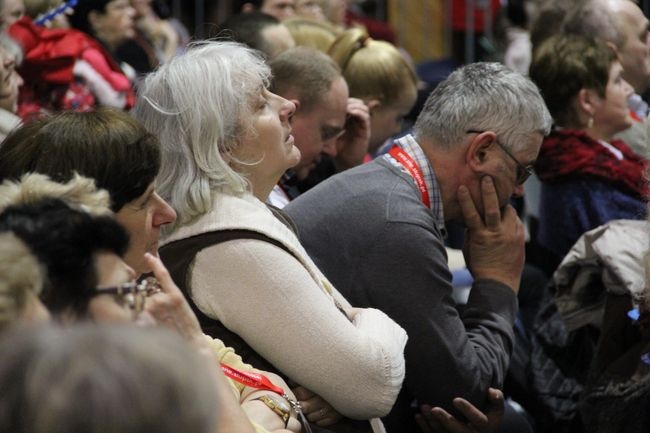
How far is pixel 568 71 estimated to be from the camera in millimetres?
4219

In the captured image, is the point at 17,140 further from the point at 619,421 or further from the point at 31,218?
the point at 619,421

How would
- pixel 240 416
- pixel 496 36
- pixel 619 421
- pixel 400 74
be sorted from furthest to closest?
1. pixel 496 36
2. pixel 400 74
3. pixel 619 421
4. pixel 240 416

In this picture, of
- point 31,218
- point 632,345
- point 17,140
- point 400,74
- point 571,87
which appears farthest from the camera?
point 400,74

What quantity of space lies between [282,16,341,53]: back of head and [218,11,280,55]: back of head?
17 cm

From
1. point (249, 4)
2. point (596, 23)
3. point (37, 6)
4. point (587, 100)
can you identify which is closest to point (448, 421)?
point (587, 100)

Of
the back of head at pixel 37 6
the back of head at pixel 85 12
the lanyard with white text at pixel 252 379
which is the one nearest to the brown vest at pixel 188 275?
the lanyard with white text at pixel 252 379

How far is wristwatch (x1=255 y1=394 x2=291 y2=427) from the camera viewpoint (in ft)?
7.79

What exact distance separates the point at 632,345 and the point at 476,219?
586 mm

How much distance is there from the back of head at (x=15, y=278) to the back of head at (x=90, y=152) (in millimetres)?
546

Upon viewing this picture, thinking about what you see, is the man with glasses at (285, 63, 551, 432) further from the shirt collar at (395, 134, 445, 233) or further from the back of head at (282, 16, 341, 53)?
the back of head at (282, 16, 341, 53)

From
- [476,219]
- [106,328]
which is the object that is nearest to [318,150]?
[476,219]

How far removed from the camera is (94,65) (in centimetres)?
484

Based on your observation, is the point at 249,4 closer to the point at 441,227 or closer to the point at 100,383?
the point at 441,227

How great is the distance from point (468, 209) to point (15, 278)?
1.74 meters
